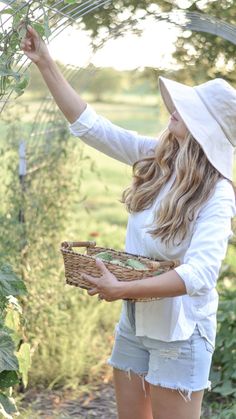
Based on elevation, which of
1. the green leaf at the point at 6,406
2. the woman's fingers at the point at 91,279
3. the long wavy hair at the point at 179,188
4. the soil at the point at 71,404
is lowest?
the soil at the point at 71,404

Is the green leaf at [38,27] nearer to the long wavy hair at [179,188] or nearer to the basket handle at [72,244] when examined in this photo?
the long wavy hair at [179,188]

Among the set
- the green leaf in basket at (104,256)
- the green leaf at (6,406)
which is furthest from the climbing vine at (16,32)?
the green leaf at (6,406)

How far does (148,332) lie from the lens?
262cm

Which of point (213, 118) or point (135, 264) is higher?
point (213, 118)

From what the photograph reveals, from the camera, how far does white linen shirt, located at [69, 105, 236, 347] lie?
2.39 metres

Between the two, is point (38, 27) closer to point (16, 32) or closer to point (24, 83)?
point (16, 32)

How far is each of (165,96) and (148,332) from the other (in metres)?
0.76

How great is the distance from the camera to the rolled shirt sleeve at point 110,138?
2.80 m

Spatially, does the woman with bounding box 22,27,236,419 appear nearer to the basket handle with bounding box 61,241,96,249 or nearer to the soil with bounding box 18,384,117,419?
the basket handle with bounding box 61,241,96,249

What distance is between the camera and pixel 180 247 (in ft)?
8.46

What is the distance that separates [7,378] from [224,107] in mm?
1101

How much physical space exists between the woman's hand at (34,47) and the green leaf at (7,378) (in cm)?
99

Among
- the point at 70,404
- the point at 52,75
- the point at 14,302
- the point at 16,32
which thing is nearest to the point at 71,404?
the point at 70,404

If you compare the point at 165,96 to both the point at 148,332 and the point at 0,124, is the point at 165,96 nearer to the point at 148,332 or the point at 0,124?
the point at 148,332
